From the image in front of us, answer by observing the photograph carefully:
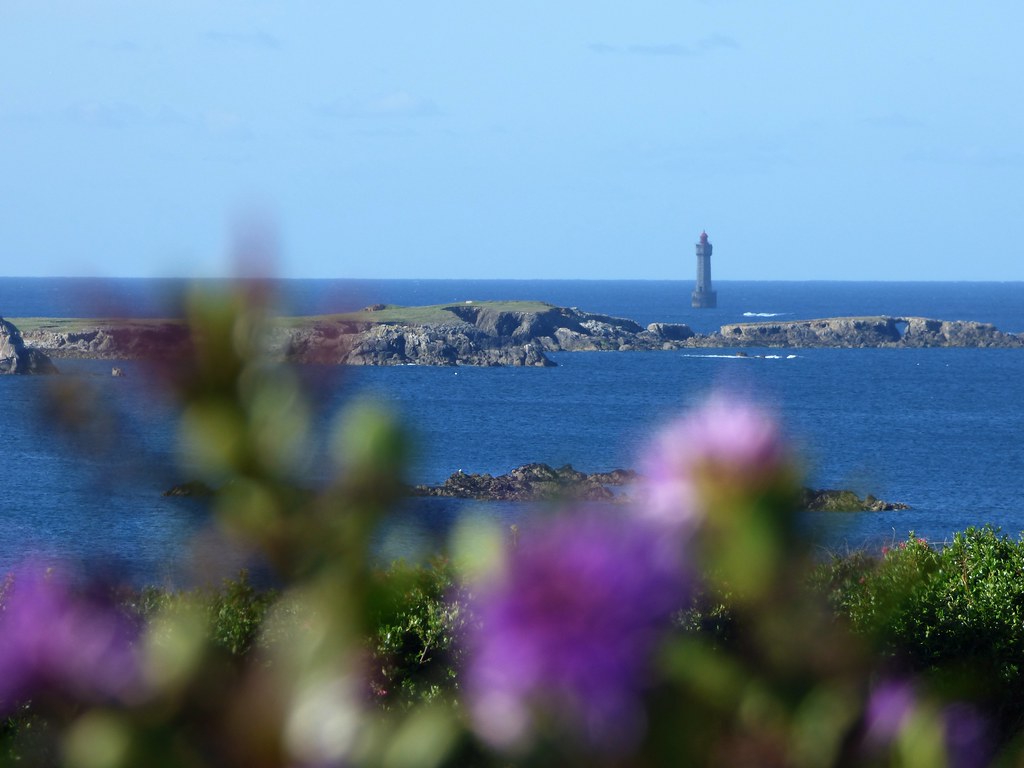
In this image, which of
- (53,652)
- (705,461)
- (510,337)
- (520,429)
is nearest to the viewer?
(705,461)

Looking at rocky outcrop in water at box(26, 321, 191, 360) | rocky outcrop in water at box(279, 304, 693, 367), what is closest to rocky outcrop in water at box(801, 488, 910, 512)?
rocky outcrop in water at box(26, 321, 191, 360)

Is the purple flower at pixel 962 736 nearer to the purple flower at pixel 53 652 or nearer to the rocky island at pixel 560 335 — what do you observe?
the purple flower at pixel 53 652

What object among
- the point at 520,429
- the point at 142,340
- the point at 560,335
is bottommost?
the point at 520,429

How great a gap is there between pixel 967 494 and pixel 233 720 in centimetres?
5939

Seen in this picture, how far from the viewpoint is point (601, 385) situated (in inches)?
3863

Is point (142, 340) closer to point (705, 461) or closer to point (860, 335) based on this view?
point (705, 461)

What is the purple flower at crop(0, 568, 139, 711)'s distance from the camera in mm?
896

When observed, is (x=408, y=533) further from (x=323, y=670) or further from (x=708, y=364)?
(x=708, y=364)

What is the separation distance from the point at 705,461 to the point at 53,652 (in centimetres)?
50

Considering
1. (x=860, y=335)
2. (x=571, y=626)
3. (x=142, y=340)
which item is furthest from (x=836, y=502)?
(x=860, y=335)

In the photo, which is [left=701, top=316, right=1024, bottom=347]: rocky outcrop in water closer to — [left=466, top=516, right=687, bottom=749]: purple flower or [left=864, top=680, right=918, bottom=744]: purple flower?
[left=864, top=680, right=918, bottom=744]: purple flower

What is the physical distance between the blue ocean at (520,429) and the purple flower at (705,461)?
0.06 metres

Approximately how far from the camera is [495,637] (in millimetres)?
706

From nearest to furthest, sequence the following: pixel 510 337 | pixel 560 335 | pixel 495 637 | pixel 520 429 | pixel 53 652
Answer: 1. pixel 495 637
2. pixel 53 652
3. pixel 520 429
4. pixel 510 337
5. pixel 560 335
